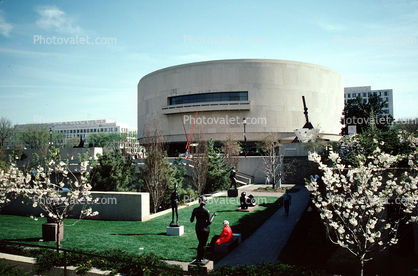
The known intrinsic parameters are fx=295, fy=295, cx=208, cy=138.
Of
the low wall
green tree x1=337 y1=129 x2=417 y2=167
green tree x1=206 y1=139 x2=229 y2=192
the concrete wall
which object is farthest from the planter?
the concrete wall

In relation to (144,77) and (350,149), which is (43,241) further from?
(144,77)

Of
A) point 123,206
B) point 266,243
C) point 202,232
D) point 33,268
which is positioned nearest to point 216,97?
point 123,206

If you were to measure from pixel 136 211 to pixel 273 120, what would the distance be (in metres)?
39.1

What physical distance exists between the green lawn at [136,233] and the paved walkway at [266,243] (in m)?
0.43

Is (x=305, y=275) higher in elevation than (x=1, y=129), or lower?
lower

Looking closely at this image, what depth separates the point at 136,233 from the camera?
43.2ft

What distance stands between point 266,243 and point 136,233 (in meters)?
5.69

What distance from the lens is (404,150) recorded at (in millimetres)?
10547

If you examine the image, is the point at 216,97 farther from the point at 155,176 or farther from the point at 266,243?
the point at 266,243

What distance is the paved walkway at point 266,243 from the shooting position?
10105 mm

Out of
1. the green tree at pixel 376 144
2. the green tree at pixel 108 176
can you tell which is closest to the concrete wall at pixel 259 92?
the green tree at pixel 108 176

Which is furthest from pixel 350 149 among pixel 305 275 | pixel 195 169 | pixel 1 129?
pixel 1 129

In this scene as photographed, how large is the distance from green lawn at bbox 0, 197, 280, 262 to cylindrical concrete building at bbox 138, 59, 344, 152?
33919 millimetres

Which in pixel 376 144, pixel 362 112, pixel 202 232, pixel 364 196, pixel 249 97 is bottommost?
pixel 202 232
